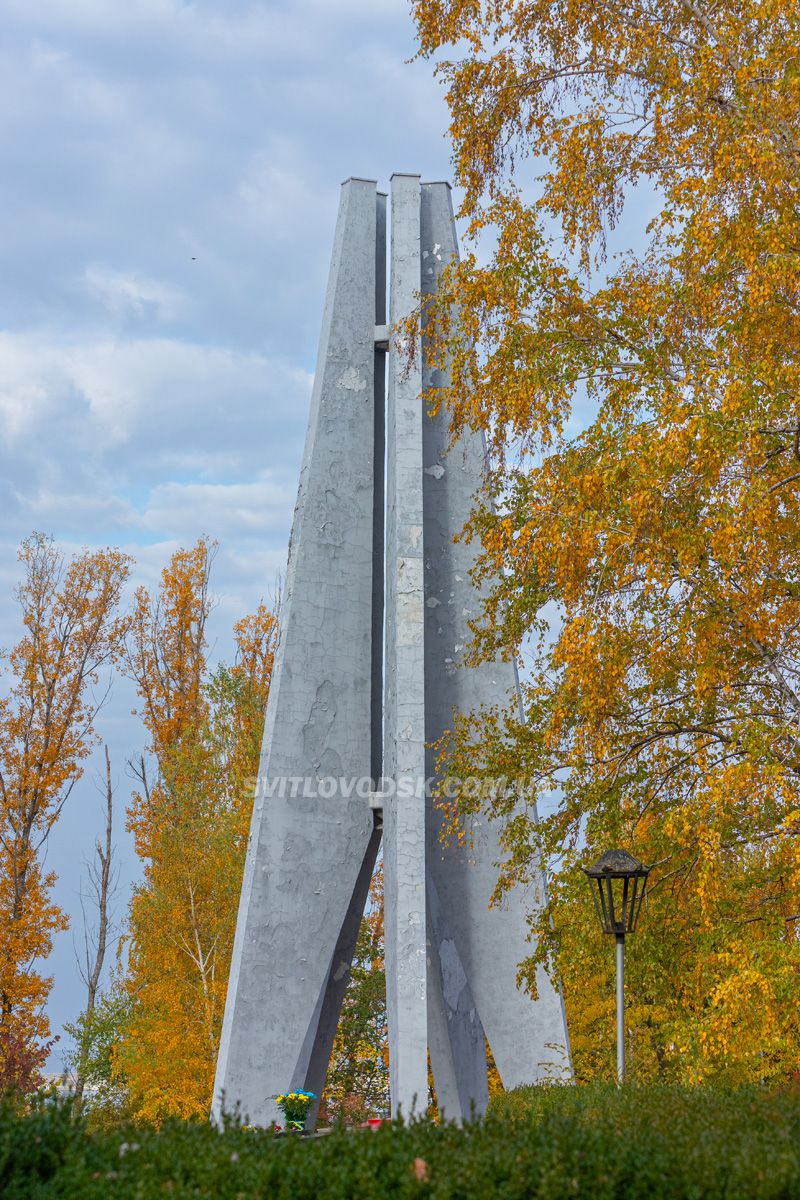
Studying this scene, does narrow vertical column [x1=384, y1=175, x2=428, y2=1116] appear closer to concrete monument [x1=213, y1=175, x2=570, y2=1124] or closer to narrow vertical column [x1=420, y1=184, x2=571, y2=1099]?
concrete monument [x1=213, y1=175, x2=570, y2=1124]

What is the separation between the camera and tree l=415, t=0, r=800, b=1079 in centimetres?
680

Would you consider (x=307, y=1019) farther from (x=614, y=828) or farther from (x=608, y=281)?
(x=608, y=281)

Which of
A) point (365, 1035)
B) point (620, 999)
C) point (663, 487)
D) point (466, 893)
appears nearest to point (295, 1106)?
point (466, 893)

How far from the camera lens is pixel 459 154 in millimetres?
8945

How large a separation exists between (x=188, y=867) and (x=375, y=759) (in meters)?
6.86

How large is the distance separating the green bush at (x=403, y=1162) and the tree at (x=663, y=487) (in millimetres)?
2932

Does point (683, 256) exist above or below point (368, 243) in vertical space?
below

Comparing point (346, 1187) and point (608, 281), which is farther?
point (608, 281)

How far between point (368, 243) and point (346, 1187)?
10.8 metres

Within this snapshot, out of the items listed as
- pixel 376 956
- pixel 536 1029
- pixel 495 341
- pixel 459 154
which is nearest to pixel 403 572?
pixel 495 341

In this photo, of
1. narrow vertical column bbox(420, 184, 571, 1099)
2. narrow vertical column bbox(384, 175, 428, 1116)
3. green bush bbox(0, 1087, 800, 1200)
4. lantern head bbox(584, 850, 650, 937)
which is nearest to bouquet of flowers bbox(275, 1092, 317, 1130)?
narrow vertical column bbox(384, 175, 428, 1116)

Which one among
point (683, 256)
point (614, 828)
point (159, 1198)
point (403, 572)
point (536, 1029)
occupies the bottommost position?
point (159, 1198)

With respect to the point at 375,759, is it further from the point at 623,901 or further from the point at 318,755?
the point at 623,901

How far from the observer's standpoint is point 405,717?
988 centimetres
